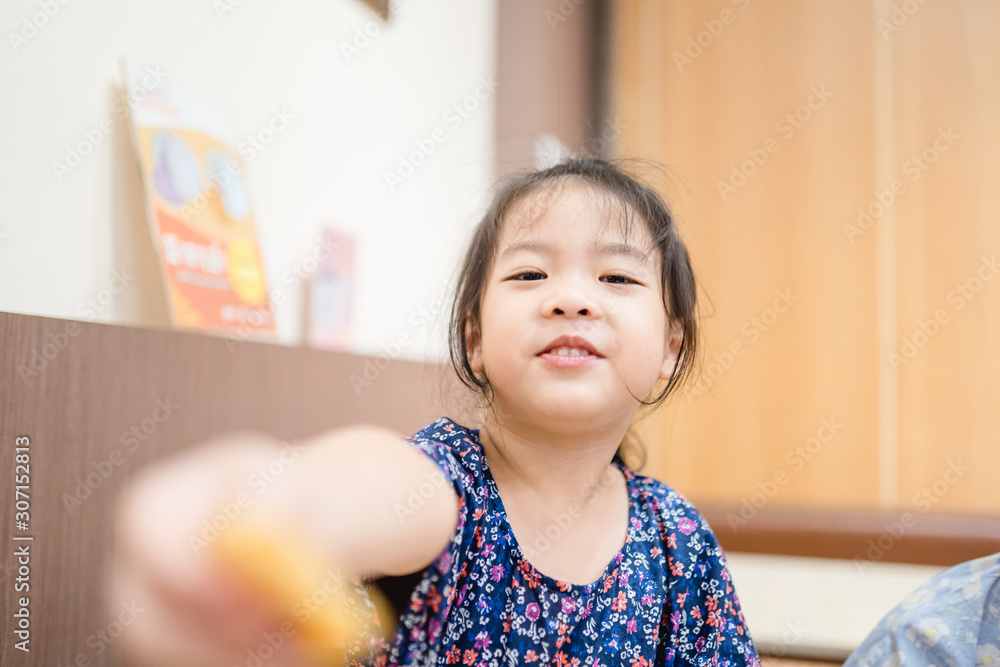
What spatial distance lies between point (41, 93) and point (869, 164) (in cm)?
272

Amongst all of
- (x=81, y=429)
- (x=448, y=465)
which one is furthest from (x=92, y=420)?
(x=448, y=465)

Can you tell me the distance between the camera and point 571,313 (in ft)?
2.68

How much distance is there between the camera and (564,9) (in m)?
2.85

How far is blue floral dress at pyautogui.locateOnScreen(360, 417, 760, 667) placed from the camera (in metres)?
0.75

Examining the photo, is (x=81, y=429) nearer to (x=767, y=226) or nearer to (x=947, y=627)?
(x=947, y=627)

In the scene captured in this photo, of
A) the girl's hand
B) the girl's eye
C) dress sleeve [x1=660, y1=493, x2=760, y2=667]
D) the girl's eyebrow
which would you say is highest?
the girl's eyebrow

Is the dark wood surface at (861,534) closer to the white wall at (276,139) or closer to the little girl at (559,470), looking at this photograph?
the little girl at (559,470)

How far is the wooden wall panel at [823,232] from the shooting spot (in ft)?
8.81

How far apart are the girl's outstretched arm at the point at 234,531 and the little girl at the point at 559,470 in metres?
0.04

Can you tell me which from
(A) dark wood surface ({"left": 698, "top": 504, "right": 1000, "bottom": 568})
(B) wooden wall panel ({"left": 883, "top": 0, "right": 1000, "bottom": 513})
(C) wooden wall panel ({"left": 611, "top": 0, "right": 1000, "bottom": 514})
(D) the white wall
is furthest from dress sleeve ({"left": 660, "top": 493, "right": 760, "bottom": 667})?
(B) wooden wall panel ({"left": 883, "top": 0, "right": 1000, "bottom": 513})

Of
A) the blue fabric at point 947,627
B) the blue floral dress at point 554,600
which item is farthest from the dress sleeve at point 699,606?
the blue fabric at point 947,627

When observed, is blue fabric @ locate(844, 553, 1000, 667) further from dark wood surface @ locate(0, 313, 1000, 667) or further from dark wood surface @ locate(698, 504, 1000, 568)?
dark wood surface @ locate(0, 313, 1000, 667)

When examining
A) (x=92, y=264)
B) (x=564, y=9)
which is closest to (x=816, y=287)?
(x=564, y=9)

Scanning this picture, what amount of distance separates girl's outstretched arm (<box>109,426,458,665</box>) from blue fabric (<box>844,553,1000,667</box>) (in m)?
0.68
